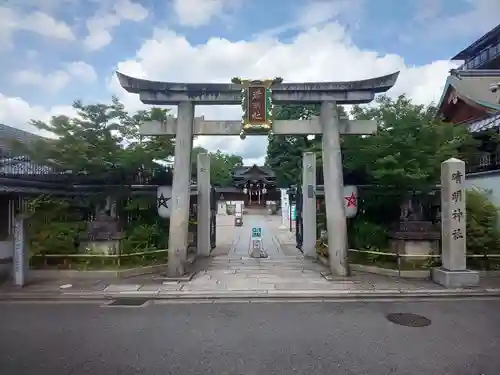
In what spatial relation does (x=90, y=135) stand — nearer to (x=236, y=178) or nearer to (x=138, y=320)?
(x=138, y=320)

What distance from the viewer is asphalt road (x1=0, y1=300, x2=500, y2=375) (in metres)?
5.69

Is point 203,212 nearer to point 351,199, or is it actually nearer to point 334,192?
point 351,199

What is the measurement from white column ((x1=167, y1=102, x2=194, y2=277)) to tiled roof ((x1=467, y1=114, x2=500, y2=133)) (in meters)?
14.3

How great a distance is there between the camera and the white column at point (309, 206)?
17.0 m

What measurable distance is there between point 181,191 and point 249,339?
22.2ft

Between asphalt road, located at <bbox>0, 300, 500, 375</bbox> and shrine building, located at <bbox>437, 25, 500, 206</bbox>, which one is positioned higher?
shrine building, located at <bbox>437, 25, 500, 206</bbox>

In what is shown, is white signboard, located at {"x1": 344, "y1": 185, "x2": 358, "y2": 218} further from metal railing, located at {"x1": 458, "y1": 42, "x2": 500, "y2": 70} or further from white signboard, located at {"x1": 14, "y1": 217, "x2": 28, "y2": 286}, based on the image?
metal railing, located at {"x1": 458, "y1": 42, "x2": 500, "y2": 70}

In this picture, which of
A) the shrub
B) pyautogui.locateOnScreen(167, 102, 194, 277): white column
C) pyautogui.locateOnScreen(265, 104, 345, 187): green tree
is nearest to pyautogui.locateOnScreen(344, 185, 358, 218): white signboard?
the shrub

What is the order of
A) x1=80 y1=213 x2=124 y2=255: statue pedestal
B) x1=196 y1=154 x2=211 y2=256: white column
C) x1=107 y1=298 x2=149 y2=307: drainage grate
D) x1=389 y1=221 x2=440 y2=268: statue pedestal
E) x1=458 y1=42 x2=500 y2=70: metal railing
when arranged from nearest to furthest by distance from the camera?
x1=107 y1=298 x2=149 y2=307: drainage grate → x1=389 y1=221 x2=440 y2=268: statue pedestal → x1=80 y1=213 x2=124 y2=255: statue pedestal → x1=196 y1=154 x2=211 y2=256: white column → x1=458 y1=42 x2=500 y2=70: metal railing

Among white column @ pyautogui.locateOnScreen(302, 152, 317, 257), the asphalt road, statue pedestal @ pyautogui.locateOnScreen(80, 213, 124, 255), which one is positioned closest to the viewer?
the asphalt road

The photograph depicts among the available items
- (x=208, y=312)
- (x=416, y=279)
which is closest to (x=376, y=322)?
(x=208, y=312)

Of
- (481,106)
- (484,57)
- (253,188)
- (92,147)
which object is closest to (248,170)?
(253,188)

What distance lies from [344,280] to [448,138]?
787 centimetres

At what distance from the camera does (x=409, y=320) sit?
805cm
